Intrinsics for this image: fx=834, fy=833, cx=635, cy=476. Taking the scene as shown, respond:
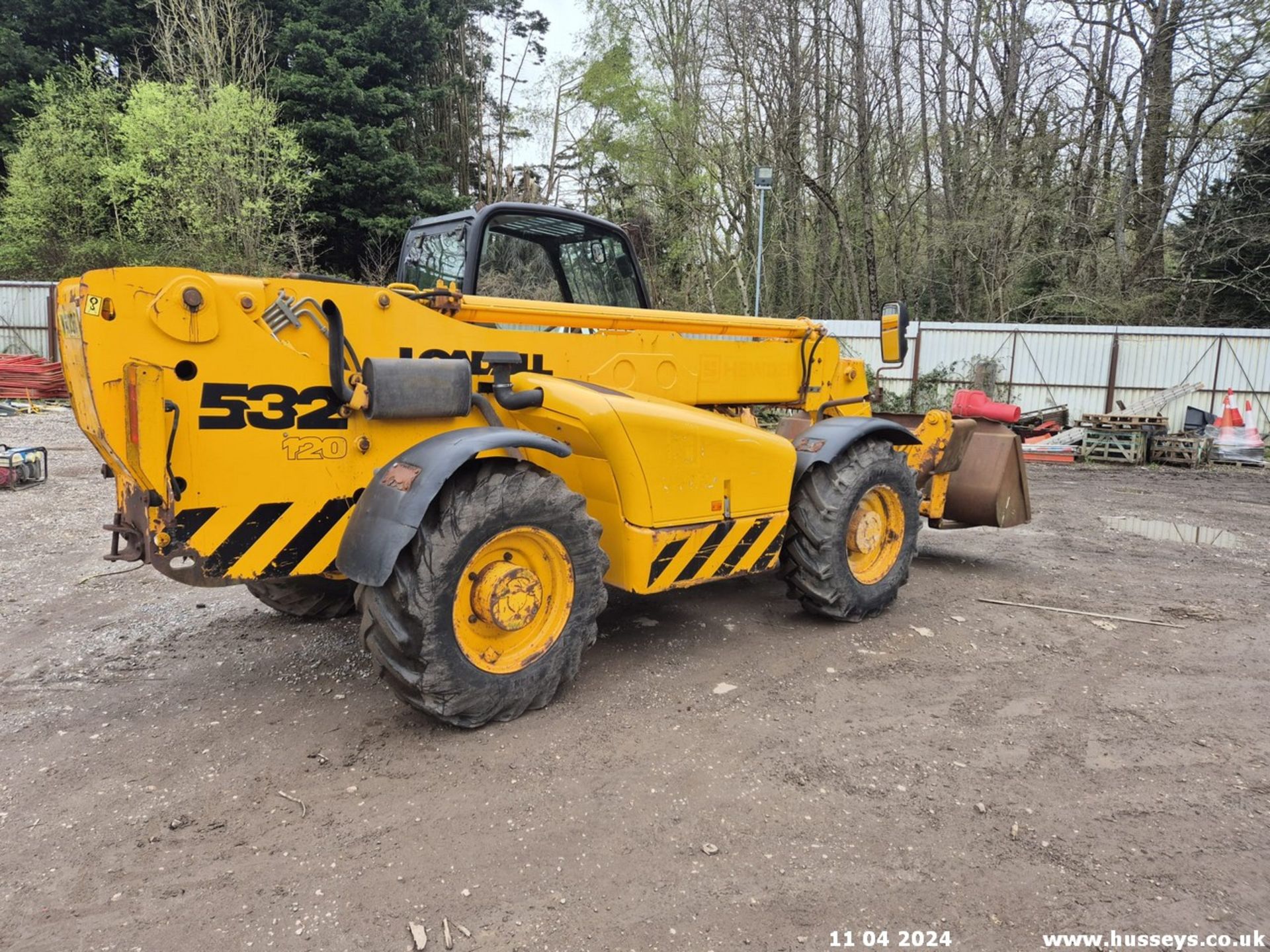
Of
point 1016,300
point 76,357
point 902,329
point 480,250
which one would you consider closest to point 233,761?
point 76,357

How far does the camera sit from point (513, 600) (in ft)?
11.6

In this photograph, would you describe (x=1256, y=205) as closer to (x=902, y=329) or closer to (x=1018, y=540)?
(x=1018, y=540)

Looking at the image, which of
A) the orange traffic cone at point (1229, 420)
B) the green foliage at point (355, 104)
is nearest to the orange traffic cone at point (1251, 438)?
the orange traffic cone at point (1229, 420)

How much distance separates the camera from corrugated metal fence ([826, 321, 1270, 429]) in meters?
14.6

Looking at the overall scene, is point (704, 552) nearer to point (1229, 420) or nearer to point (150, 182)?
point (1229, 420)

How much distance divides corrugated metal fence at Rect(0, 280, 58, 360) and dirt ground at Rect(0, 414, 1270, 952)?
1695cm

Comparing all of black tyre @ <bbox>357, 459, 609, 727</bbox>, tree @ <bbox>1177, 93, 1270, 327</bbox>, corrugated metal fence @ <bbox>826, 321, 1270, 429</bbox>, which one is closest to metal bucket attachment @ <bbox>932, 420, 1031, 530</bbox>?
black tyre @ <bbox>357, 459, 609, 727</bbox>

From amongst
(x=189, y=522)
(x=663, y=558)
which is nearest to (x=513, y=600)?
(x=663, y=558)

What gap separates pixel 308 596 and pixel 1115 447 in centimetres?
1275

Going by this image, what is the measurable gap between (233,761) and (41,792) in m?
0.63

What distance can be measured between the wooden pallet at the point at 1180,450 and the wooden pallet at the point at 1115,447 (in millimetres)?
171

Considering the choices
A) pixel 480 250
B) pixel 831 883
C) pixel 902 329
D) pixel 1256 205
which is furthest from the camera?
pixel 1256 205

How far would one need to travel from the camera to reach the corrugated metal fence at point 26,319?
1878 centimetres

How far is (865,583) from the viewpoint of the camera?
5074mm
